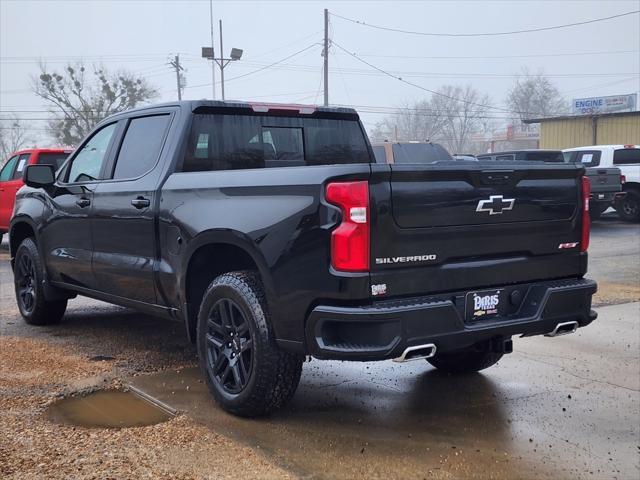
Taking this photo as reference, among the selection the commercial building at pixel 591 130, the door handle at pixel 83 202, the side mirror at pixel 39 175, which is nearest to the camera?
the door handle at pixel 83 202

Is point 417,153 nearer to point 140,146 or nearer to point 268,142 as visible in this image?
point 268,142

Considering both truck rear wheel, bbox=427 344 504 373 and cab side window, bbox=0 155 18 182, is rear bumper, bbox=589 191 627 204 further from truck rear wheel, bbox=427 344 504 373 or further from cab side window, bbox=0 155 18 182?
truck rear wheel, bbox=427 344 504 373

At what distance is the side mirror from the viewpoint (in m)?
6.25

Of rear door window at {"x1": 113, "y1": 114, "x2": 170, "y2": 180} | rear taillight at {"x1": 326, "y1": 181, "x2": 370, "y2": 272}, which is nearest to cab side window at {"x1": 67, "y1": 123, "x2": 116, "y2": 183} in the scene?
rear door window at {"x1": 113, "y1": 114, "x2": 170, "y2": 180}

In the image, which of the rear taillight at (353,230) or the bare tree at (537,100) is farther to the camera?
the bare tree at (537,100)

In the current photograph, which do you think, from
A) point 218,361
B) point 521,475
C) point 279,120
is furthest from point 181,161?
point 521,475

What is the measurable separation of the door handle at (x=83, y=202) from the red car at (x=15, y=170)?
780 centimetres

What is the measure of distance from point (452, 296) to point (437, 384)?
1485mm

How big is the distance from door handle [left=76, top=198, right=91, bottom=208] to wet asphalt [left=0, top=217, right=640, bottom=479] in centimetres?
123

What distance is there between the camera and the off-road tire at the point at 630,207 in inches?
752

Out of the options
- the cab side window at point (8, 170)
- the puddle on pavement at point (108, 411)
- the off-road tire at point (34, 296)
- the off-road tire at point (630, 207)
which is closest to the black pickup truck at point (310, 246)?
the puddle on pavement at point (108, 411)

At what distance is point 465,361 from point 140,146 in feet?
9.70

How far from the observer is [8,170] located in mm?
14242

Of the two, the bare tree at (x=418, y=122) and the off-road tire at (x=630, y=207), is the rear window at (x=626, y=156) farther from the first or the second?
the bare tree at (x=418, y=122)
